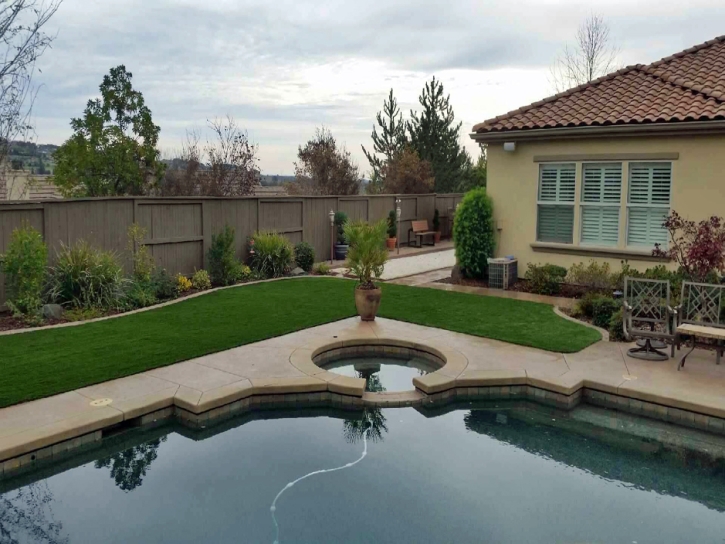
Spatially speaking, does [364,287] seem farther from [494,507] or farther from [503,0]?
[503,0]

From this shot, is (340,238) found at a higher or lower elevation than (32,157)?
lower

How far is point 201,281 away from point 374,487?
880cm

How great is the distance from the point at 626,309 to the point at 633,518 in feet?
13.7

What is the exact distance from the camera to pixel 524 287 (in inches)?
500

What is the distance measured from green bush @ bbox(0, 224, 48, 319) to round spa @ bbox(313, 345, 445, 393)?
4882mm

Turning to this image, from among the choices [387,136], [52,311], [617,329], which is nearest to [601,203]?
[617,329]

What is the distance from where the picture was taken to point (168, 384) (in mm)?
6652

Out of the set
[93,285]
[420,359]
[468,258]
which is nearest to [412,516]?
[420,359]

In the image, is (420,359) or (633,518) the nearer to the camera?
(633,518)

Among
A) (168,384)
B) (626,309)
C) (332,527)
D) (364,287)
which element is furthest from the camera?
(364,287)

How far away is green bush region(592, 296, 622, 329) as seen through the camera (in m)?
9.42

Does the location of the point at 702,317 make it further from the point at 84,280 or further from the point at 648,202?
the point at 84,280

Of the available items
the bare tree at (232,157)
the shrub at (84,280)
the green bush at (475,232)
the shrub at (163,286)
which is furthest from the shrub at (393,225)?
the shrub at (84,280)

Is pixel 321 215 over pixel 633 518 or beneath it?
over
